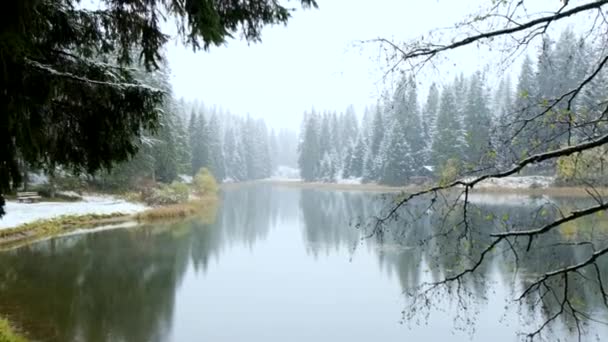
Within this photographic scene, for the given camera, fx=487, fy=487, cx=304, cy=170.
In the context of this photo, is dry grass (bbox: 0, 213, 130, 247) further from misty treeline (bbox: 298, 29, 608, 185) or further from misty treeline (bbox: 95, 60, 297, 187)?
misty treeline (bbox: 298, 29, 608, 185)

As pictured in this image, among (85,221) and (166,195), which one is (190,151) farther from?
(85,221)

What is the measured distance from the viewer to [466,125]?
40.2 m

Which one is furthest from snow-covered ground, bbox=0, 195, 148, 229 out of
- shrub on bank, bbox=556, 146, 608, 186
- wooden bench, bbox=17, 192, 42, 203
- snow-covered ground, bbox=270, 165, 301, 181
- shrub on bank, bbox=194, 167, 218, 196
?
snow-covered ground, bbox=270, 165, 301, 181

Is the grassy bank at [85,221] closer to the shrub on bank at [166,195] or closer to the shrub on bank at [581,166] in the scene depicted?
the shrub on bank at [166,195]

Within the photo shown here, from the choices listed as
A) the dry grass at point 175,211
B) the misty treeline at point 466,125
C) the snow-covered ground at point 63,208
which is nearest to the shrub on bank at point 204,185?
the dry grass at point 175,211

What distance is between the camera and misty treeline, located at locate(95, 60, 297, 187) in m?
28.4

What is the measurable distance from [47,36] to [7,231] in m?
16.3

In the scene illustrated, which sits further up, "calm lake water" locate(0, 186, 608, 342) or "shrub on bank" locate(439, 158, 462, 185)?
"shrub on bank" locate(439, 158, 462, 185)

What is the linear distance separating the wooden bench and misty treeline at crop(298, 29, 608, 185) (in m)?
16.9

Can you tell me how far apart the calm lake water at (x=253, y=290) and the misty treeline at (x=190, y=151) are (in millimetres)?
2884

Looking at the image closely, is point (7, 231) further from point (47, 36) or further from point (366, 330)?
point (47, 36)

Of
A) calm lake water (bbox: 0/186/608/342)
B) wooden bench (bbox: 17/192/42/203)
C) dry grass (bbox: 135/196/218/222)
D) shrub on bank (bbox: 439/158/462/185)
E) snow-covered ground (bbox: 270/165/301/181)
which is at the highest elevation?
snow-covered ground (bbox: 270/165/301/181)

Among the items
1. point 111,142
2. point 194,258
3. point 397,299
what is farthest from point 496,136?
point 194,258

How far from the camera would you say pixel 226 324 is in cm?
977
